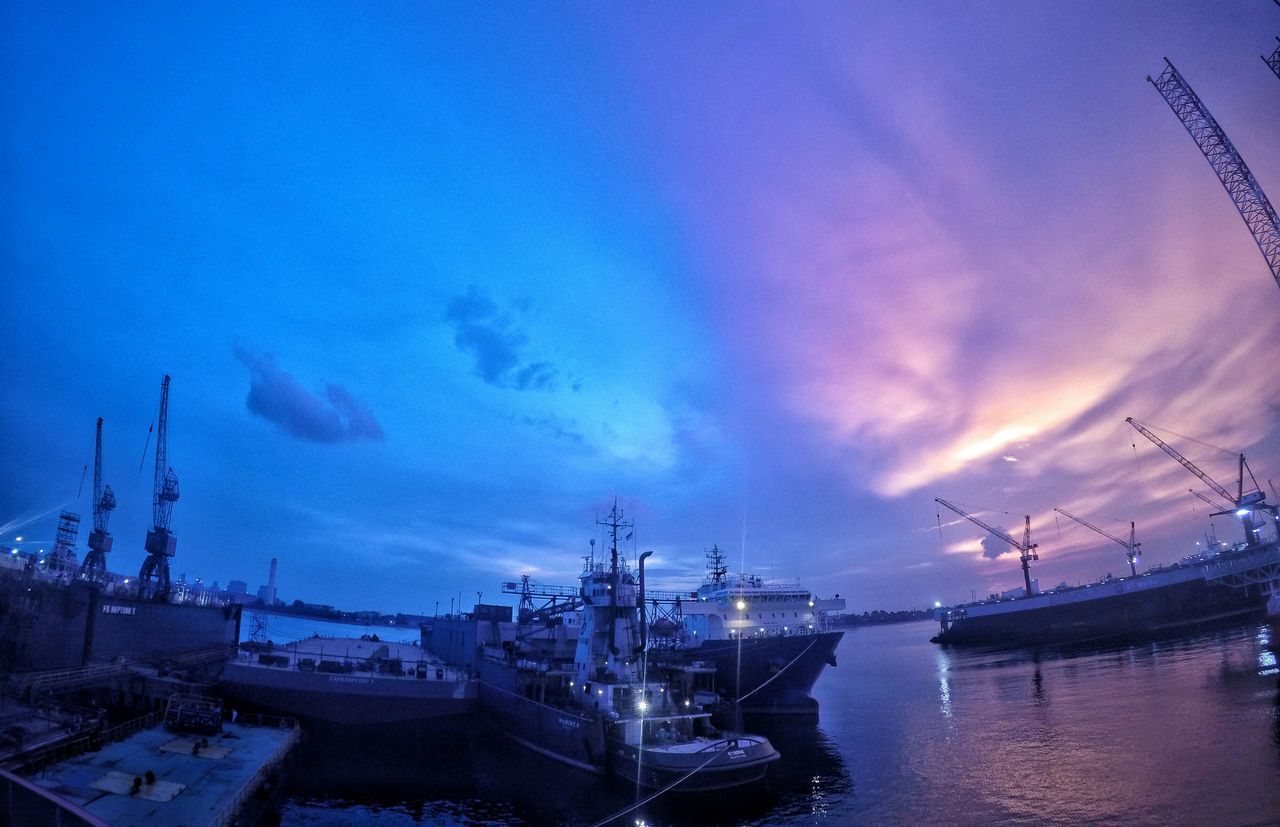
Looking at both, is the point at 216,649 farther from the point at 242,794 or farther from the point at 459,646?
the point at 242,794

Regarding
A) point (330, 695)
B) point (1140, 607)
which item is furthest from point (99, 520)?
point (1140, 607)

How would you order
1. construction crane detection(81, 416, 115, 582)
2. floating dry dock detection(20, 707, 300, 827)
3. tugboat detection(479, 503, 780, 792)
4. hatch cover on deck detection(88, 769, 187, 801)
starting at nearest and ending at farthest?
floating dry dock detection(20, 707, 300, 827) < hatch cover on deck detection(88, 769, 187, 801) < tugboat detection(479, 503, 780, 792) < construction crane detection(81, 416, 115, 582)

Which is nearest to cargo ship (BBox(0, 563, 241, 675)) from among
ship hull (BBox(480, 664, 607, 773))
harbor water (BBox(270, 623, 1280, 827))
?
harbor water (BBox(270, 623, 1280, 827))

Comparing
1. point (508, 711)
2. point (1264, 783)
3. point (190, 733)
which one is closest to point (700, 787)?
point (508, 711)

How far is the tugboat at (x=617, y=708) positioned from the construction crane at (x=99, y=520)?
182 feet

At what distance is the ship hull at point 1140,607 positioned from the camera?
88562mm

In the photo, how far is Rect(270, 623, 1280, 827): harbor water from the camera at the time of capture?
83.5 feet

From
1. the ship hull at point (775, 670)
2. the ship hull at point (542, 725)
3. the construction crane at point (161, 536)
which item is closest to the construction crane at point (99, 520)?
the construction crane at point (161, 536)

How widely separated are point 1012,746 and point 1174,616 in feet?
267

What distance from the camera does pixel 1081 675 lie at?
190 feet

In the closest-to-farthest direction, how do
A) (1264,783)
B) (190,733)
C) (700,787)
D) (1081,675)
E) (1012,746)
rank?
1. (1264,783)
2. (700,787)
3. (190,733)
4. (1012,746)
5. (1081,675)

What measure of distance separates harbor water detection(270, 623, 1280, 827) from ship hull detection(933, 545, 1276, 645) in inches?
1761

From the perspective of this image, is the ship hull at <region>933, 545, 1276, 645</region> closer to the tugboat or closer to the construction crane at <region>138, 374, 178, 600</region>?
the tugboat

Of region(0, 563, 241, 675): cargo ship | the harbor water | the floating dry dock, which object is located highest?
region(0, 563, 241, 675): cargo ship
